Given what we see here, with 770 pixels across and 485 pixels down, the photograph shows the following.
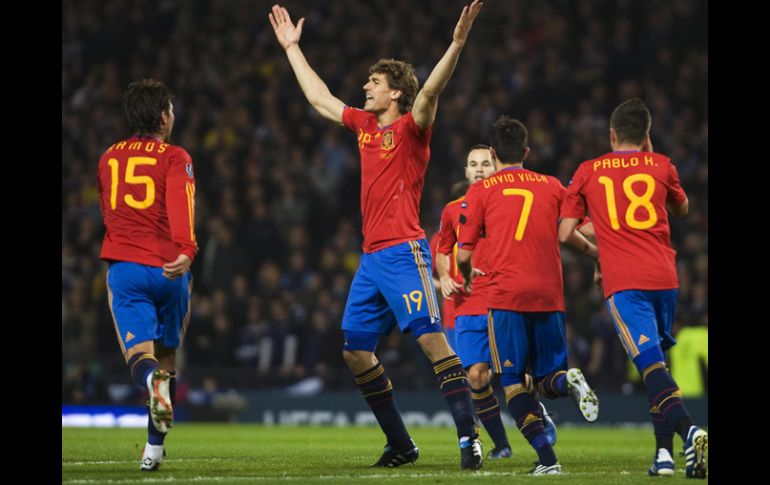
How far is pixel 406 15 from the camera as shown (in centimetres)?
2212

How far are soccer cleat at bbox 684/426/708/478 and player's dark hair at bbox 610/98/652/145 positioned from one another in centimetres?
181

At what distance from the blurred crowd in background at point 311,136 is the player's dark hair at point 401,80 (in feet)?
28.1

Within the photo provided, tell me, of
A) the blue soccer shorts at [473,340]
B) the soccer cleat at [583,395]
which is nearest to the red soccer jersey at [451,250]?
the blue soccer shorts at [473,340]

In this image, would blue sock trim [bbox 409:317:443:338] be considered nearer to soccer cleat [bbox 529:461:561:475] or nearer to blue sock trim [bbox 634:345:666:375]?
soccer cleat [bbox 529:461:561:475]

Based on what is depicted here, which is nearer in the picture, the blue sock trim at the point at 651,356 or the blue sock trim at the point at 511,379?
the blue sock trim at the point at 651,356

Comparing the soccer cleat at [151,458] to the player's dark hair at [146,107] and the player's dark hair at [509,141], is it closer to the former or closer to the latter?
the player's dark hair at [146,107]

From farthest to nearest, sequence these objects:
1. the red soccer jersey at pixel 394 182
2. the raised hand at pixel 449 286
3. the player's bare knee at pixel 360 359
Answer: the raised hand at pixel 449 286, the player's bare knee at pixel 360 359, the red soccer jersey at pixel 394 182

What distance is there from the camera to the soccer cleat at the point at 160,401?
6660 millimetres

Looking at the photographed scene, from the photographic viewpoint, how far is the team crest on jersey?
25.1 feet

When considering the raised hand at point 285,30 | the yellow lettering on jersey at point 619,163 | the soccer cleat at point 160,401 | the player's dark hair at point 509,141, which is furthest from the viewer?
the raised hand at point 285,30

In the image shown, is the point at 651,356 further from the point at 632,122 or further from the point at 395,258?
the point at 395,258

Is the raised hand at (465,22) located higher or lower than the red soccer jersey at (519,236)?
higher
